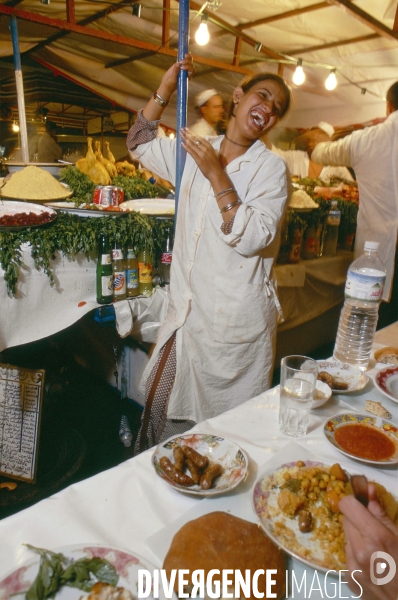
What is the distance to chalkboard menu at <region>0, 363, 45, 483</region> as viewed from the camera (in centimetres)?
231

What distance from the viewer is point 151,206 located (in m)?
2.73

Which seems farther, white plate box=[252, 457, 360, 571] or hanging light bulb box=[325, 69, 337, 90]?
hanging light bulb box=[325, 69, 337, 90]

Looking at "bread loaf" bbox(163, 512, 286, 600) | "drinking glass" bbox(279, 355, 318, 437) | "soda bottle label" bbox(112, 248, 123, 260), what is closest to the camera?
"bread loaf" bbox(163, 512, 286, 600)

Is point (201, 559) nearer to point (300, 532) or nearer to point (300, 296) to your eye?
point (300, 532)

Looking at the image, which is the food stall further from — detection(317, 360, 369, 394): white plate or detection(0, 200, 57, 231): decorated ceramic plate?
detection(317, 360, 369, 394): white plate

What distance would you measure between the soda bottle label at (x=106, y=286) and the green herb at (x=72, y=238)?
0.49 ft

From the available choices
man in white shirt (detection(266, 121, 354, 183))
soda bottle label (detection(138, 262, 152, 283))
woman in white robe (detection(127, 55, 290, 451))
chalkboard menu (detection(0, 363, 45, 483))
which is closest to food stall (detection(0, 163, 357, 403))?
soda bottle label (detection(138, 262, 152, 283))

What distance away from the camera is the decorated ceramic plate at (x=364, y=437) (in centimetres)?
116

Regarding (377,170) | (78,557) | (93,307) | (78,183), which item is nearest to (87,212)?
(93,307)

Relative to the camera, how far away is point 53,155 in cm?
718

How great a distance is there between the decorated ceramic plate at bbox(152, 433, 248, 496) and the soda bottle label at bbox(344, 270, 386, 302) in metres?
0.84

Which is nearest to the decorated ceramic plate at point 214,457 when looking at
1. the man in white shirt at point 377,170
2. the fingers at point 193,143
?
the fingers at point 193,143

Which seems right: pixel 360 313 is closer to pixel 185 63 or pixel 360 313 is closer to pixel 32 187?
pixel 185 63

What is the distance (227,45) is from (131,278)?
Result: 16.8 feet
